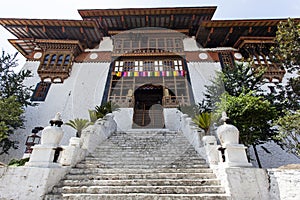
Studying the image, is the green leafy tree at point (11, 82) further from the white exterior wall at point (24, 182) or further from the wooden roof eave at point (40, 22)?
the white exterior wall at point (24, 182)

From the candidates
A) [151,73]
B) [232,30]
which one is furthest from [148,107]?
[232,30]

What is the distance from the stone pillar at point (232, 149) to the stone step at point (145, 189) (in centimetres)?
57

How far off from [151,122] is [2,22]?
12.9m

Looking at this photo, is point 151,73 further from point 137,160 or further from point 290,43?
point 137,160

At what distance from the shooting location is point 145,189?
352cm

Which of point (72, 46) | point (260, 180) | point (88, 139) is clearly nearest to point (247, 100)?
point (260, 180)

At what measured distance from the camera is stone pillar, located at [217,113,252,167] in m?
3.33

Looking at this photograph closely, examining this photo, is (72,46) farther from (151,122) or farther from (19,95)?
(151,122)

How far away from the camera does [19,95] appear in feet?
33.0

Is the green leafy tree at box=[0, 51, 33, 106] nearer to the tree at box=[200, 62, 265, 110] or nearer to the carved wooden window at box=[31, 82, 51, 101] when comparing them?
the carved wooden window at box=[31, 82, 51, 101]

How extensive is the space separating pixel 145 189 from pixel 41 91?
38.0 feet

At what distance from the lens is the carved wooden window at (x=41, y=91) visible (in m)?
11.9

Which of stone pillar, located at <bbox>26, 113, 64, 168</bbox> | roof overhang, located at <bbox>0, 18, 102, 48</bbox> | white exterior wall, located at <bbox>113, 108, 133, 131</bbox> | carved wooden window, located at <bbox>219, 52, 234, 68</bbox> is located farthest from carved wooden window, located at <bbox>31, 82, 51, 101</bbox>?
carved wooden window, located at <bbox>219, 52, 234, 68</bbox>

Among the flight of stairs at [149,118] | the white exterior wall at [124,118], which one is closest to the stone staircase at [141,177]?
the white exterior wall at [124,118]
